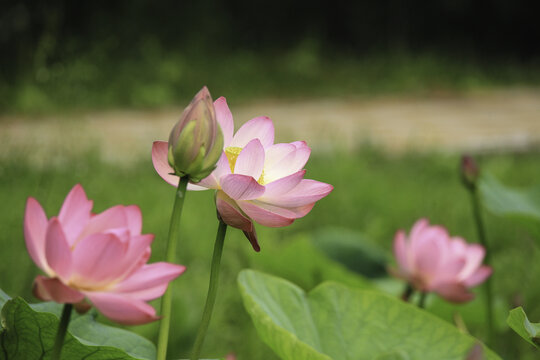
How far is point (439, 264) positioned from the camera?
972 millimetres

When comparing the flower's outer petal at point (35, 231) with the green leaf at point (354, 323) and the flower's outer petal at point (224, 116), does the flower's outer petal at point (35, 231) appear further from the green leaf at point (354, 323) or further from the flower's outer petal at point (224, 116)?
the green leaf at point (354, 323)

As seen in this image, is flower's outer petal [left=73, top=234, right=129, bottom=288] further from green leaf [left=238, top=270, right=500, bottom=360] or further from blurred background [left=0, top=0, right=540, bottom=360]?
blurred background [left=0, top=0, right=540, bottom=360]

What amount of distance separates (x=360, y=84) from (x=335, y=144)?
2609 mm

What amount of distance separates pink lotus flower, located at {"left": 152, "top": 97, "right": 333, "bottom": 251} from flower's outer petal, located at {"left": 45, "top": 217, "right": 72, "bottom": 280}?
101 mm

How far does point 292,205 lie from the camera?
0.45 metres

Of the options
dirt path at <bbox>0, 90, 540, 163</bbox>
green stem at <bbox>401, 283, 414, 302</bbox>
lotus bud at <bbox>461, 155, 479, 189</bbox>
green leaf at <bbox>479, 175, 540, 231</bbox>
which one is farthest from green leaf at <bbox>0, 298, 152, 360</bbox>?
dirt path at <bbox>0, 90, 540, 163</bbox>

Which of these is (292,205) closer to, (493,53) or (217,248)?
(217,248)

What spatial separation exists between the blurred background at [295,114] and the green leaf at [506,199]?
6 cm

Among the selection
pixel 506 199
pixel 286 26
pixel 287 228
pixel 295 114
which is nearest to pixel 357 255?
pixel 506 199

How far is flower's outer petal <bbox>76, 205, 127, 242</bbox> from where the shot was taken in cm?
42

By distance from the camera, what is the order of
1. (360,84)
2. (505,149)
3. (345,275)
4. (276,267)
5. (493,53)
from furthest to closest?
(493,53) → (360,84) → (505,149) → (276,267) → (345,275)

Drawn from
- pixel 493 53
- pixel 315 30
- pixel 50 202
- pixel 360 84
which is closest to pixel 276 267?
pixel 50 202

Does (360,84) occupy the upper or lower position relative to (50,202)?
upper

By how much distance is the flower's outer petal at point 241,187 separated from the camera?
425 millimetres
